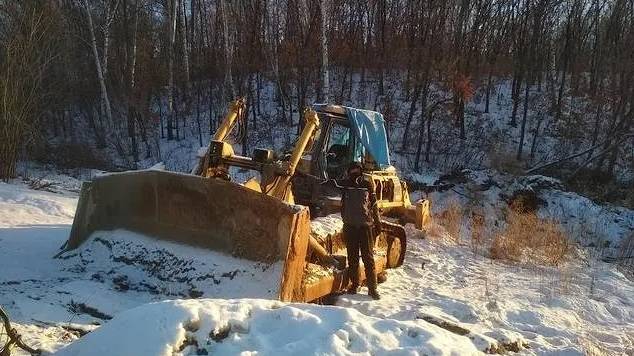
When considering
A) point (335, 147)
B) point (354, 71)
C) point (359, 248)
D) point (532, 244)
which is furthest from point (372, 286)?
point (354, 71)

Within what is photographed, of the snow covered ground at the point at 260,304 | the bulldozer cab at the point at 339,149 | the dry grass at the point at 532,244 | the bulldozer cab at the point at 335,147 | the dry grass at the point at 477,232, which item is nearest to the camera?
the snow covered ground at the point at 260,304

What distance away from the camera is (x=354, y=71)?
2866cm

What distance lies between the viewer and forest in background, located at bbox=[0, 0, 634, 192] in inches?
931

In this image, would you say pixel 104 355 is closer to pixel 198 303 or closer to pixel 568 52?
pixel 198 303

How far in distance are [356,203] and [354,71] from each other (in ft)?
72.5

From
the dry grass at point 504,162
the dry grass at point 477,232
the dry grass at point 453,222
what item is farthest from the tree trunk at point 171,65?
the dry grass at point 477,232

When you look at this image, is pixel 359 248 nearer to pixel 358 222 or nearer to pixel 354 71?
pixel 358 222

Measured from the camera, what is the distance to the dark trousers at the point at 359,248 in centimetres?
731

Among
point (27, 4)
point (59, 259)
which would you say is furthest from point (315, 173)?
point (27, 4)

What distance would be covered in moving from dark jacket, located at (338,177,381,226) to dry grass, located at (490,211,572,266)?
17.3 ft

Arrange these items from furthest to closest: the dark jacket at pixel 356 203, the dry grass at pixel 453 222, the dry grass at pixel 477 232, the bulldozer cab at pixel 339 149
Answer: the dry grass at pixel 453 222 < the dry grass at pixel 477 232 < the bulldozer cab at pixel 339 149 < the dark jacket at pixel 356 203

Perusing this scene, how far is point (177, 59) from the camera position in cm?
3161

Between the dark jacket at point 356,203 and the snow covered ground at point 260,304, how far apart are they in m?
0.99

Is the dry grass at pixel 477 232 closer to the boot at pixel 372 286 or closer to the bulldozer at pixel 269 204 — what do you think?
the bulldozer at pixel 269 204
